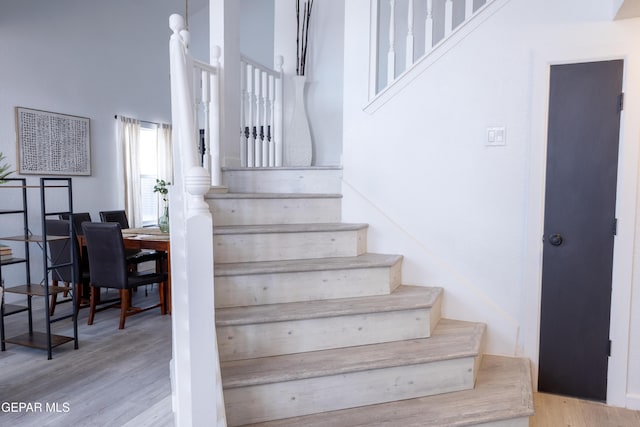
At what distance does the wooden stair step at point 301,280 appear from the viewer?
206cm

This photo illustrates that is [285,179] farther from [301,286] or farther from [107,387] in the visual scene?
[107,387]

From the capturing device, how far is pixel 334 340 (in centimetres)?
204

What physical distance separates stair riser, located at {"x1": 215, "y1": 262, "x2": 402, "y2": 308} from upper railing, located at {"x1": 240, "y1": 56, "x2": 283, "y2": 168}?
1.47 metres

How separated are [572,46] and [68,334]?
14.0 ft

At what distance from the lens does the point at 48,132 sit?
5234 millimetres

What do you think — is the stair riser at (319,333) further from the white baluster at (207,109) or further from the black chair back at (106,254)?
the black chair back at (106,254)

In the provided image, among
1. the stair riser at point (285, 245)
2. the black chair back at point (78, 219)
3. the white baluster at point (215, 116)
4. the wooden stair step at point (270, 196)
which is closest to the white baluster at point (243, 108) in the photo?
the white baluster at point (215, 116)

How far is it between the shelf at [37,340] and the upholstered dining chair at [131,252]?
1.26 metres

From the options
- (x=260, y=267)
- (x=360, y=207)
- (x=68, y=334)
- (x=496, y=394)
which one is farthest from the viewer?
(x=68, y=334)

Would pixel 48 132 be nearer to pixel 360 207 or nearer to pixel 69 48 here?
pixel 69 48

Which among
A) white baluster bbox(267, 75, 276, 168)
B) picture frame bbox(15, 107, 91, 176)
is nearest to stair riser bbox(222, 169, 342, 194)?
white baluster bbox(267, 75, 276, 168)

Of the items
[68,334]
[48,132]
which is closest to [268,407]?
[68,334]

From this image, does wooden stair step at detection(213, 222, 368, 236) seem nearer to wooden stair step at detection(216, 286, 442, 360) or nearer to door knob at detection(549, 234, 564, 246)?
wooden stair step at detection(216, 286, 442, 360)

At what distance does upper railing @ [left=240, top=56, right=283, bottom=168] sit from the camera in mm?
3467
